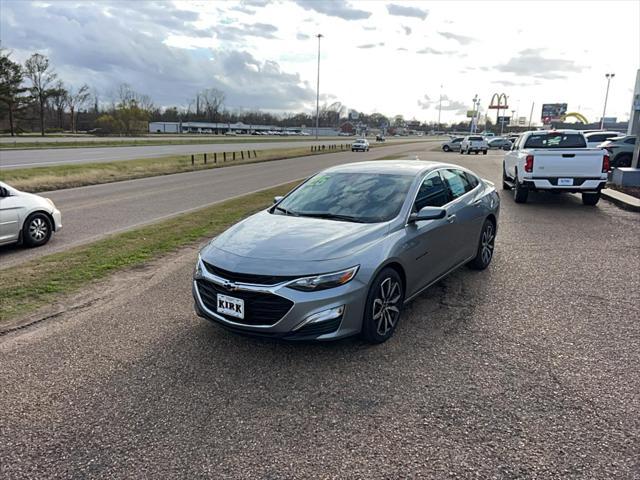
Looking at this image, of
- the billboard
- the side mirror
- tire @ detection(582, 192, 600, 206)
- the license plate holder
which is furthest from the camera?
the billboard

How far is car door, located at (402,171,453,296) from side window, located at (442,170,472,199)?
0.17 m

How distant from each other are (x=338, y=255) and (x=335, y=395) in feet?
3.56

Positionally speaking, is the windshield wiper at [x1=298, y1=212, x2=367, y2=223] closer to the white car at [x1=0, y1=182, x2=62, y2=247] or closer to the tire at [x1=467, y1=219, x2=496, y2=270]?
the tire at [x1=467, y1=219, x2=496, y2=270]

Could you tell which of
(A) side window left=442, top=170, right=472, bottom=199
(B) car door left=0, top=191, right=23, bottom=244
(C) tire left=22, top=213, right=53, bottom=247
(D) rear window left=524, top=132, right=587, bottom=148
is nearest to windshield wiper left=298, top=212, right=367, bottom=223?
(A) side window left=442, top=170, right=472, bottom=199

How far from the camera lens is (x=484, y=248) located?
21.0 feet

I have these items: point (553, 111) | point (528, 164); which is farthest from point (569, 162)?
point (553, 111)

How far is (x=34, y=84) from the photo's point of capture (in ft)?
261

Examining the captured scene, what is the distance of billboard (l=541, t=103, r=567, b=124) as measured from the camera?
111 m

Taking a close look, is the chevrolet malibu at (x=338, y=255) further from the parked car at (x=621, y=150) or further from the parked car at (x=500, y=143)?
the parked car at (x=500, y=143)

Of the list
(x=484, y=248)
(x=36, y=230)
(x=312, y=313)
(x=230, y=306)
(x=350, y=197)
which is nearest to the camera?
(x=312, y=313)

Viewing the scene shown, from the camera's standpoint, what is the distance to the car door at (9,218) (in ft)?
25.0

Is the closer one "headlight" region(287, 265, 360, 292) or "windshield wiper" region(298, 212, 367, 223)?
"headlight" region(287, 265, 360, 292)

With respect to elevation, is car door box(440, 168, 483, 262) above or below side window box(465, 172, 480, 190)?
below

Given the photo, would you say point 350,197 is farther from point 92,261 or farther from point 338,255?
point 92,261
